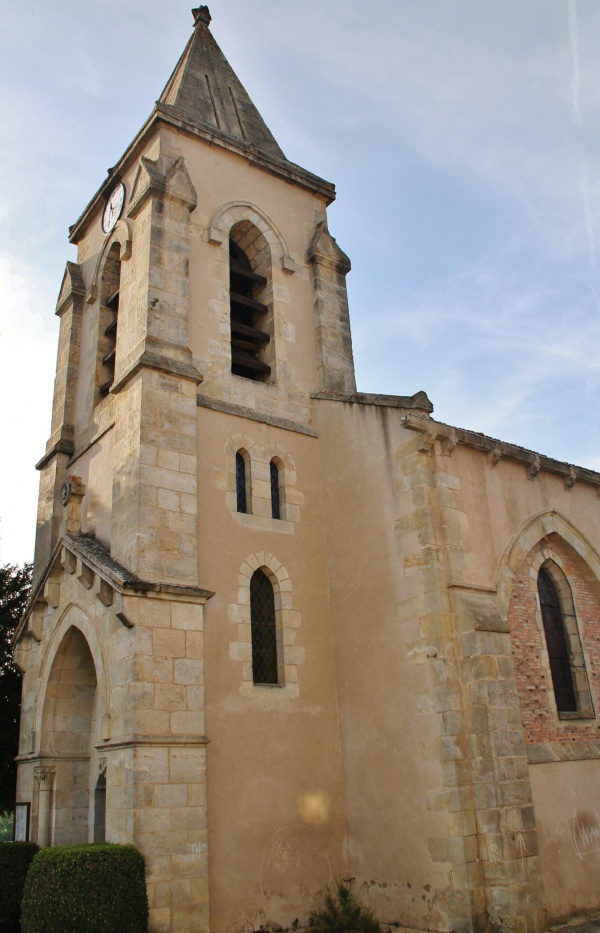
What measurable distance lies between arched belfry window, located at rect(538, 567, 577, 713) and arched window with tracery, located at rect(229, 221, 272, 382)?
5.60 metres

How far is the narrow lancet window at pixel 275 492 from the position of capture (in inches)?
471

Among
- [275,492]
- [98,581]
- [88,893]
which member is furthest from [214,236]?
[88,893]

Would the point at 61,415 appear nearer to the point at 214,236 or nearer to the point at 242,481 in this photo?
the point at 214,236

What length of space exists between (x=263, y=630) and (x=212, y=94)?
10.9 metres

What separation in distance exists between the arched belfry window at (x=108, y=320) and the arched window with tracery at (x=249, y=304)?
2.06 meters

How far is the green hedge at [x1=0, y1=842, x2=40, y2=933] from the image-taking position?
9695mm

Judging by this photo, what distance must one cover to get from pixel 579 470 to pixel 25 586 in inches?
426

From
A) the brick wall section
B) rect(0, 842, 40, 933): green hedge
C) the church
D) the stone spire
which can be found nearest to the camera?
the church

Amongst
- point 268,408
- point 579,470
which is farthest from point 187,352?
point 579,470

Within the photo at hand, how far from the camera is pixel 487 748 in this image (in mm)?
9203

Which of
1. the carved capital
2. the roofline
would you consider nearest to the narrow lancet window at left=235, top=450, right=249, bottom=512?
the carved capital

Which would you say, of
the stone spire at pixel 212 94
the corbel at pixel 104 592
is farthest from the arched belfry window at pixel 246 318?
the corbel at pixel 104 592

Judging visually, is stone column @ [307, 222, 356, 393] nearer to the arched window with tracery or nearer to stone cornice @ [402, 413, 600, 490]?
the arched window with tracery

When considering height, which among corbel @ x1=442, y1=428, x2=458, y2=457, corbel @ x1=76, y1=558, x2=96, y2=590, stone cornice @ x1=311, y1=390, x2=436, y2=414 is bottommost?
corbel @ x1=76, y1=558, x2=96, y2=590
